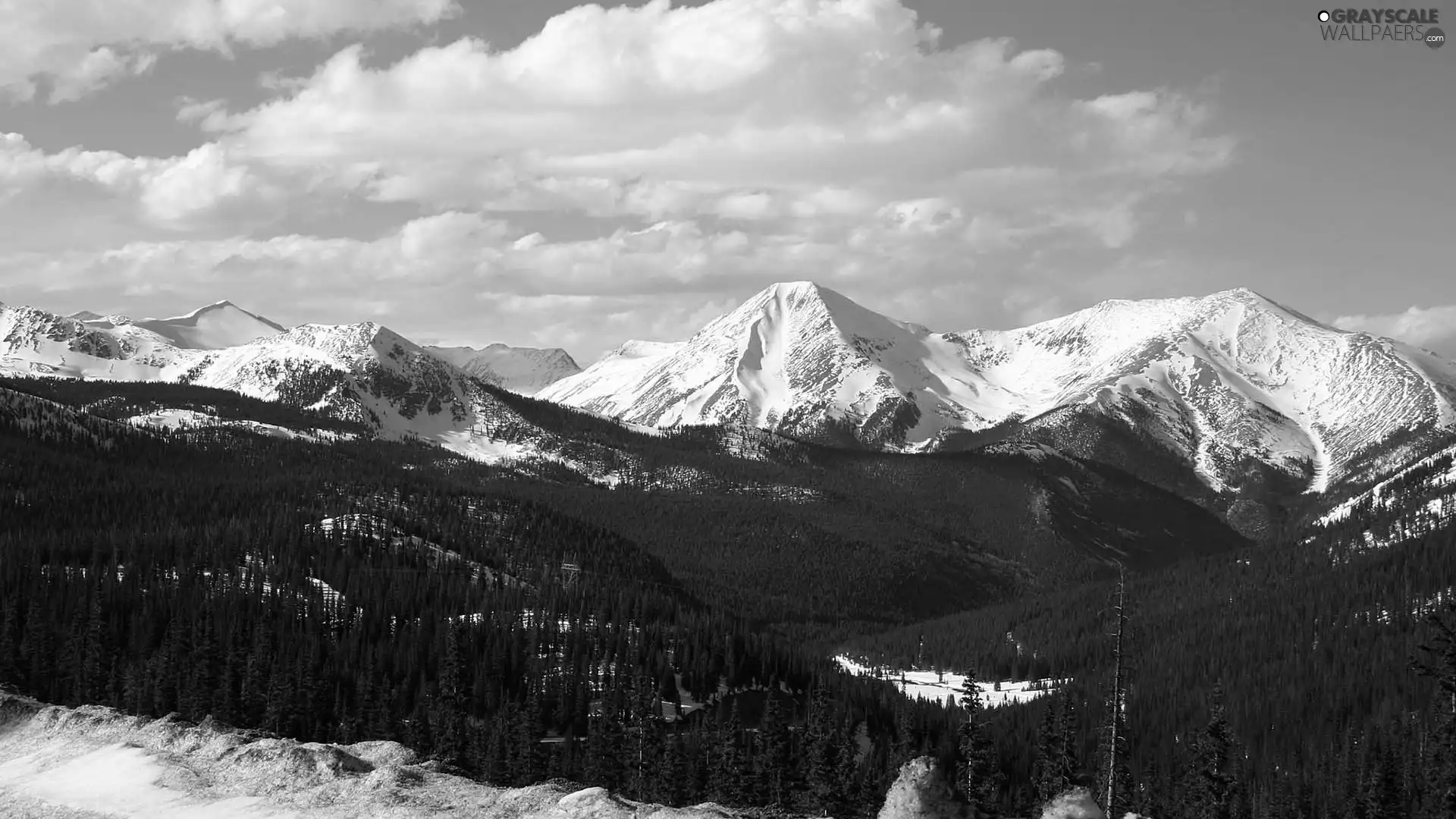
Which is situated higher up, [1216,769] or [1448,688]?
[1448,688]

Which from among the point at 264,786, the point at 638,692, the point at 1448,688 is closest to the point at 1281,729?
the point at 638,692

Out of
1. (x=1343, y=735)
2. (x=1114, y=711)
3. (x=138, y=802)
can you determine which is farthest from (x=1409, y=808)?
(x=138, y=802)

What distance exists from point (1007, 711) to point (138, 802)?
511ft

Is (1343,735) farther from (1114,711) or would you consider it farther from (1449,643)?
(1114,711)

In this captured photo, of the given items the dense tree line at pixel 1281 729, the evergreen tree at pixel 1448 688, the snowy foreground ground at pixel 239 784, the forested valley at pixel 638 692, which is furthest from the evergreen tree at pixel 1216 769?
the snowy foreground ground at pixel 239 784

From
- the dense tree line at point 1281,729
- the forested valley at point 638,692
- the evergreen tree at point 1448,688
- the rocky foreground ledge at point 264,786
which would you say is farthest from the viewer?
the dense tree line at point 1281,729

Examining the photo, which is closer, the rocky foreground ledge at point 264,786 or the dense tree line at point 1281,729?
the rocky foreground ledge at point 264,786

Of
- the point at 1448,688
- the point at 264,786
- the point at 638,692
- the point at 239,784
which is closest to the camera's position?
the point at 264,786

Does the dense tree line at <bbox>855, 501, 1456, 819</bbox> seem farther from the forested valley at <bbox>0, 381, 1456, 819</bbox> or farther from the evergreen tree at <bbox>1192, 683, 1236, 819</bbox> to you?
the forested valley at <bbox>0, 381, 1456, 819</bbox>

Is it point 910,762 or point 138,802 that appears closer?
point 910,762

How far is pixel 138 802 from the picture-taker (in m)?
36.2

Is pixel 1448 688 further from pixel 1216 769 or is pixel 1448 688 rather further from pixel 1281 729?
pixel 1281 729

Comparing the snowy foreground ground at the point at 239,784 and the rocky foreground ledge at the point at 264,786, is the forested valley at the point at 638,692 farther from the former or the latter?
the snowy foreground ground at the point at 239,784

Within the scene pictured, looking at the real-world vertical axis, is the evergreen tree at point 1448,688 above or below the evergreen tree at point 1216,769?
above
